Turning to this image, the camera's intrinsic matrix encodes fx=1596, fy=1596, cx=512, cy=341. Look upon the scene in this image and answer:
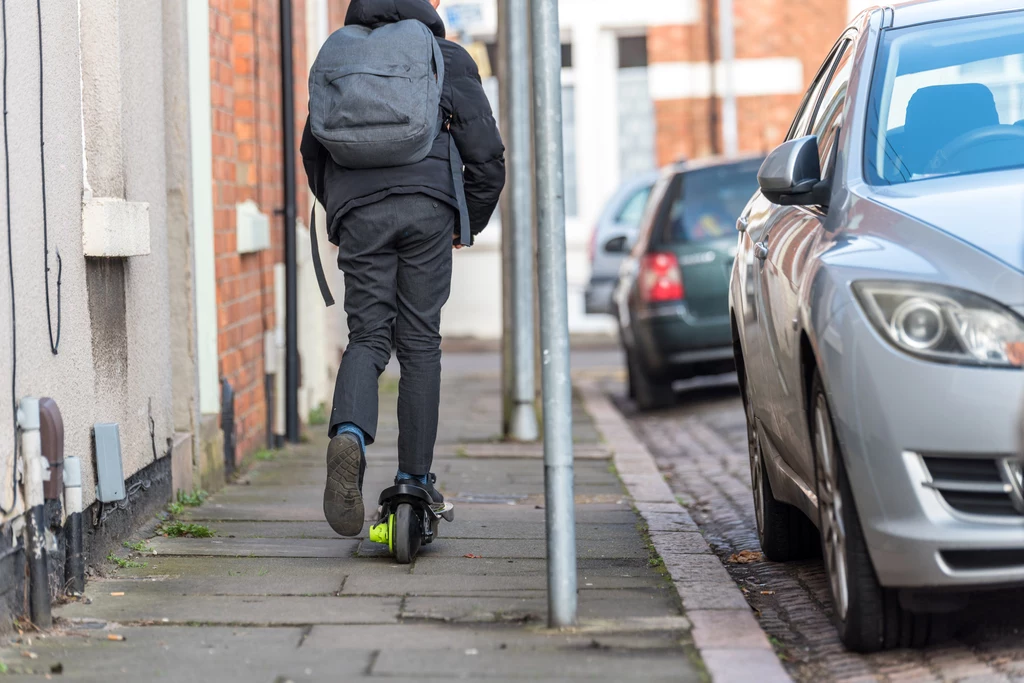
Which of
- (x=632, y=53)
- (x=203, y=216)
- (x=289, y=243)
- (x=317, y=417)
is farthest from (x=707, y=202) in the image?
(x=632, y=53)

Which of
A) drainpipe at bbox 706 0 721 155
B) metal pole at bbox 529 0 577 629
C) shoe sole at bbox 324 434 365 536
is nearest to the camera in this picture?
metal pole at bbox 529 0 577 629

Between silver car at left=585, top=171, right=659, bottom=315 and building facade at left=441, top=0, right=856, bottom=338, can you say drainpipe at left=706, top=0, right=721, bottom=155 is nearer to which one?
building facade at left=441, top=0, right=856, bottom=338

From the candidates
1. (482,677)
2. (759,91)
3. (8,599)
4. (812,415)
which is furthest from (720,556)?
(759,91)

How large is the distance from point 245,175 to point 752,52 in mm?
12343

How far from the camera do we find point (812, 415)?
4047 millimetres

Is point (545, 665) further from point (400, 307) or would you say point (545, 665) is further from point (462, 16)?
point (462, 16)

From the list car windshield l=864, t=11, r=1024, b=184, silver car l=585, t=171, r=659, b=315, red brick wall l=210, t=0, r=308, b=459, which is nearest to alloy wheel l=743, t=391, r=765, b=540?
car windshield l=864, t=11, r=1024, b=184

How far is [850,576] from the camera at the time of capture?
146 inches

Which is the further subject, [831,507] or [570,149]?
[570,149]

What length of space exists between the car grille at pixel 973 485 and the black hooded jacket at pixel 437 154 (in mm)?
2009

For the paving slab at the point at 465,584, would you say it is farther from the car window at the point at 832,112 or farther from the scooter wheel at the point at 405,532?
the car window at the point at 832,112

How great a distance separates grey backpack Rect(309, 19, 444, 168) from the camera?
4.74 metres

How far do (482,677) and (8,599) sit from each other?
1.26m

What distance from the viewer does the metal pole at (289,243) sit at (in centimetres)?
817
